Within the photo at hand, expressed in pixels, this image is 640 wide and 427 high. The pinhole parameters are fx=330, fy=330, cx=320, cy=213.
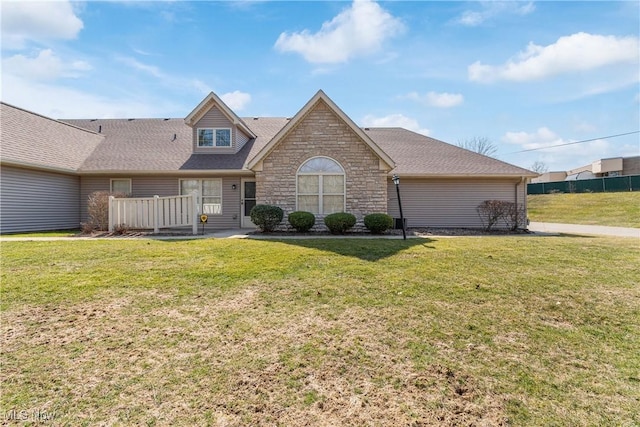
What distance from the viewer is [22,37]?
34.2ft

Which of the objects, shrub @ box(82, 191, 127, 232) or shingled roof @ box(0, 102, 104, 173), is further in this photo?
shingled roof @ box(0, 102, 104, 173)

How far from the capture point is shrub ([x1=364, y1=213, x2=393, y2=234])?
12070mm

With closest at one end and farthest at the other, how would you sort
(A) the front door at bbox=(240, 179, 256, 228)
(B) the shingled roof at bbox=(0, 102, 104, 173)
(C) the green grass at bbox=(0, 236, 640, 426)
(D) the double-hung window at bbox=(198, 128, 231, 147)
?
(C) the green grass at bbox=(0, 236, 640, 426) → (B) the shingled roof at bbox=(0, 102, 104, 173) → (A) the front door at bbox=(240, 179, 256, 228) → (D) the double-hung window at bbox=(198, 128, 231, 147)

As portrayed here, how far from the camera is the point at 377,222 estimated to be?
39.6 feet

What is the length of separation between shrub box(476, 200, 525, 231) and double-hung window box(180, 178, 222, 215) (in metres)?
11.9

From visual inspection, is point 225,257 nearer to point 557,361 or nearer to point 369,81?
point 557,361

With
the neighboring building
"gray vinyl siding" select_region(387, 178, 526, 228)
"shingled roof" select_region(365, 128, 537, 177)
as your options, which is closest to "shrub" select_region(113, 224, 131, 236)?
"gray vinyl siding" select_region(387, 178, 526, 228)

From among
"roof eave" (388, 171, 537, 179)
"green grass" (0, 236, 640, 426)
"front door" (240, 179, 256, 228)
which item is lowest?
"green grass" (0, 236, 640, 426)

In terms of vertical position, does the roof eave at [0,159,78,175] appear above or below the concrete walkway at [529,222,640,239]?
above

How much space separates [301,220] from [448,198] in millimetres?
7552

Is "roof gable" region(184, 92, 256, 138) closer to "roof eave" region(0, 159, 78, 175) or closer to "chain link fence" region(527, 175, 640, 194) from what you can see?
"roof eave" region(0, 159, 78, 175)

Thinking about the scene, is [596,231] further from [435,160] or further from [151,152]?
[151,152]

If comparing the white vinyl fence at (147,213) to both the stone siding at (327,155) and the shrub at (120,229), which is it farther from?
the stone siding at (327,155)

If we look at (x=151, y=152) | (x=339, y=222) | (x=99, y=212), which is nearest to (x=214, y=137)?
(x=151, y=152)
